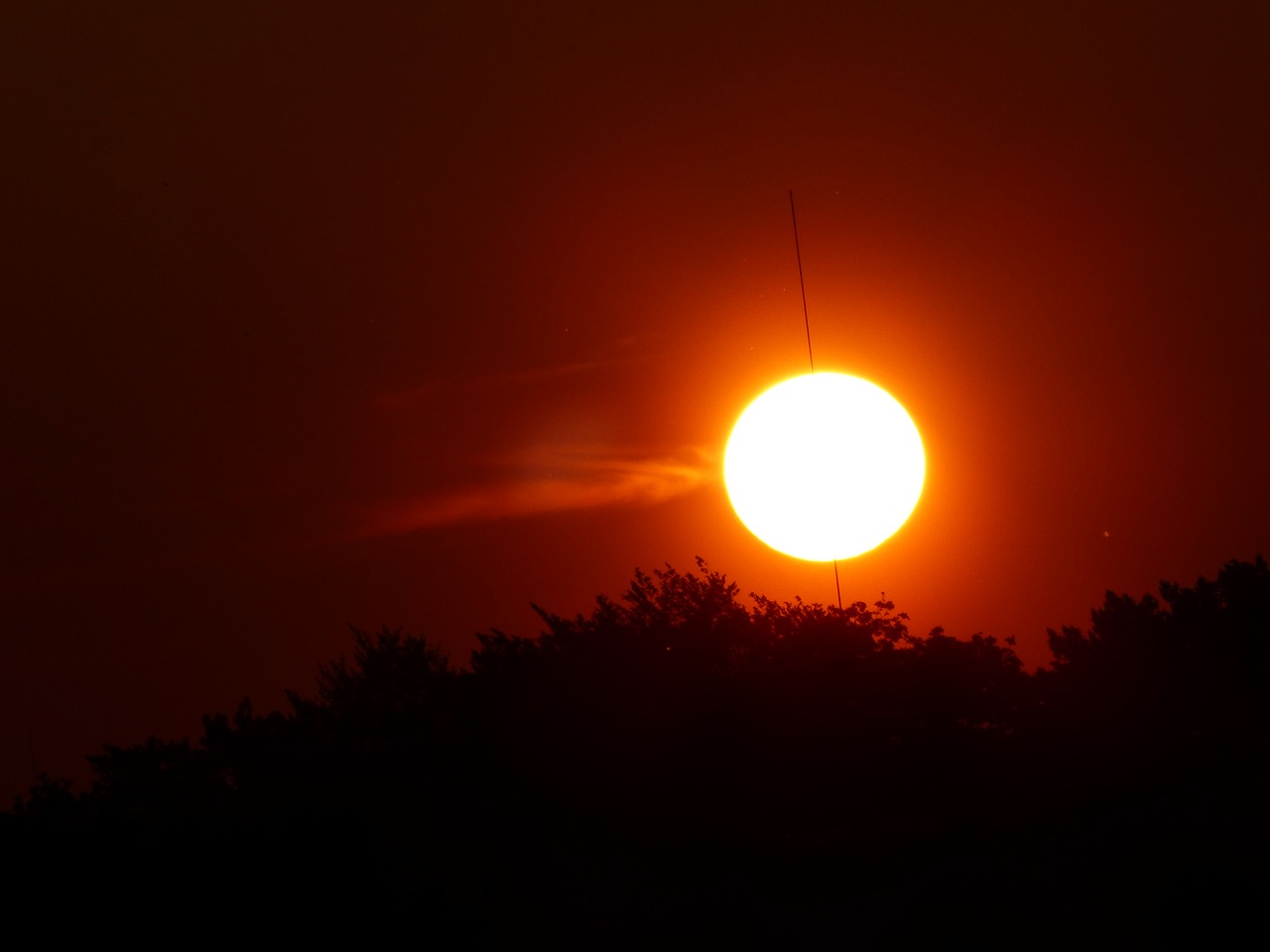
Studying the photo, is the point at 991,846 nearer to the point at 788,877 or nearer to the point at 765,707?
the point at 788,877

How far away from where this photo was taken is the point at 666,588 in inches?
1702

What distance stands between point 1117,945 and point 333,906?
27.9ft

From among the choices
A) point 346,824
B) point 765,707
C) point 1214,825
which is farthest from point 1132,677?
point 346,824

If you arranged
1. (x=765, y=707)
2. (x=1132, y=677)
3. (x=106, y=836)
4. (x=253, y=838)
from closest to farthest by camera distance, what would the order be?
(x=253, y=838)
(x=106, y=836)
(x=765, y=707)
(x=1132, y=677)

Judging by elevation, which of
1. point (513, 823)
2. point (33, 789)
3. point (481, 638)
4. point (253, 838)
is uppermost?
point (481, 638)

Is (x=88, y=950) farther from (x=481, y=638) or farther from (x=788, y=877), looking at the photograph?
(x=481, y=638)

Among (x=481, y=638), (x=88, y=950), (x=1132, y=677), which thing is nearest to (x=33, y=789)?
(x=481, y=638)

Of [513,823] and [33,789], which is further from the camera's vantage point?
[33,789]

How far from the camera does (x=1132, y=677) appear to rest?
4956cm

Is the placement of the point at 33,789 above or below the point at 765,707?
above

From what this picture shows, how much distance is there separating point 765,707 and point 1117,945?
18.4 meters

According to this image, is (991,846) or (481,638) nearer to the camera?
(991,846)

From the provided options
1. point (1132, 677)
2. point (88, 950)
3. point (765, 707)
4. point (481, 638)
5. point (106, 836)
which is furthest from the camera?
point (1132, 677)

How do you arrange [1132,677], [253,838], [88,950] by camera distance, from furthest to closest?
[1132,677], [253,838], [88,950]
